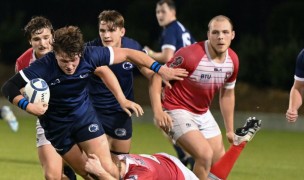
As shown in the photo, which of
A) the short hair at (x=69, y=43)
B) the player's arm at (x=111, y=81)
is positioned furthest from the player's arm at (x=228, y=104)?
the short hair at (x=69, y=43)

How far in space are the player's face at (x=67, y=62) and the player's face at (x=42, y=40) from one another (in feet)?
3.54

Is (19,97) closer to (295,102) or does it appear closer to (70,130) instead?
(70,130)

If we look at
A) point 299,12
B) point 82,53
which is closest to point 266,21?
point 299,12

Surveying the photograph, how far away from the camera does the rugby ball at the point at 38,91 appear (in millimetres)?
6723

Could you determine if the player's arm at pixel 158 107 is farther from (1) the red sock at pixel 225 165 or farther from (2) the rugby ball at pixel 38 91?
(2) the rugby ball at pixel 38 91

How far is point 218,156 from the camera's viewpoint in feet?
27.5

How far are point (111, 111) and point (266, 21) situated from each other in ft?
44.4

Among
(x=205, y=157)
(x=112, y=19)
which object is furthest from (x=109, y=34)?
(x=205, y=157)

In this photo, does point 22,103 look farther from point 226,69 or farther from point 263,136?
point 263,136

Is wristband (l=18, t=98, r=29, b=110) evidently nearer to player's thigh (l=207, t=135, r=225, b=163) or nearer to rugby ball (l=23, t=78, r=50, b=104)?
rugby ball (l=23, t=78, r=50, b=104)

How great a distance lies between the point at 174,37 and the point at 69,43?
16.8 ft

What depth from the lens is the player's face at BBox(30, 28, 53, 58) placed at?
26.4ft

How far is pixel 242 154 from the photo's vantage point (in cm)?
1259

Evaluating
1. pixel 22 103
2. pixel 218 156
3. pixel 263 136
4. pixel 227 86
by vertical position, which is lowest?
pixel 263 136
